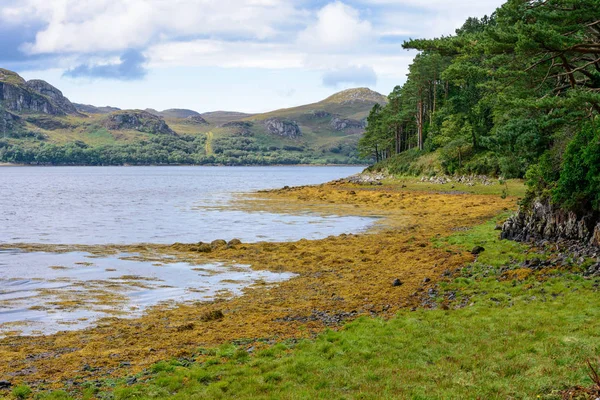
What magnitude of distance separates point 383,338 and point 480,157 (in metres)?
63.9

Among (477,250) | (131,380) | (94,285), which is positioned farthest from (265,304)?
(477,250)

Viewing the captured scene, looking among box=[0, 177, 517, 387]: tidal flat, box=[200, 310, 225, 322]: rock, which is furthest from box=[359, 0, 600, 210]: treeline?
box=[200, 310, 225, 322]: rock

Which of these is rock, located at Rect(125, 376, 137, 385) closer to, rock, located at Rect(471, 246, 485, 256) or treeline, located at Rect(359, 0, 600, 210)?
rock, located at Rect(471, 246, 485, 256)

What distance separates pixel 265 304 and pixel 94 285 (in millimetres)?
8526

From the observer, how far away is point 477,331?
13797 millimetres

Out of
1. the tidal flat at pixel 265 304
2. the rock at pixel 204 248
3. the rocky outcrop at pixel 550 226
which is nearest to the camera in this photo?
the tidal flat at pixel 265 304

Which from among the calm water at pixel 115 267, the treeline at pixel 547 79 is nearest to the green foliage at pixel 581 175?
the treeline at pixel 547 79

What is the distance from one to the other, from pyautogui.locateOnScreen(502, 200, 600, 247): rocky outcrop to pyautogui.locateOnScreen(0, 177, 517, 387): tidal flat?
3.45 metres

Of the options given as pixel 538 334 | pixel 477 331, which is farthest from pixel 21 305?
pixel 538 334

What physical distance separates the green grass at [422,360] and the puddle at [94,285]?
6.82 meters

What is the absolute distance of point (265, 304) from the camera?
19.1m

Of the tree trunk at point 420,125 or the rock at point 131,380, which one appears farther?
the tree trunk at point 420,125

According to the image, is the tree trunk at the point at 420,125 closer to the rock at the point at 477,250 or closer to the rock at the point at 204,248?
the rock at the point at 204,248

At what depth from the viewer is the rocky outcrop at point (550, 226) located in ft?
70.1
